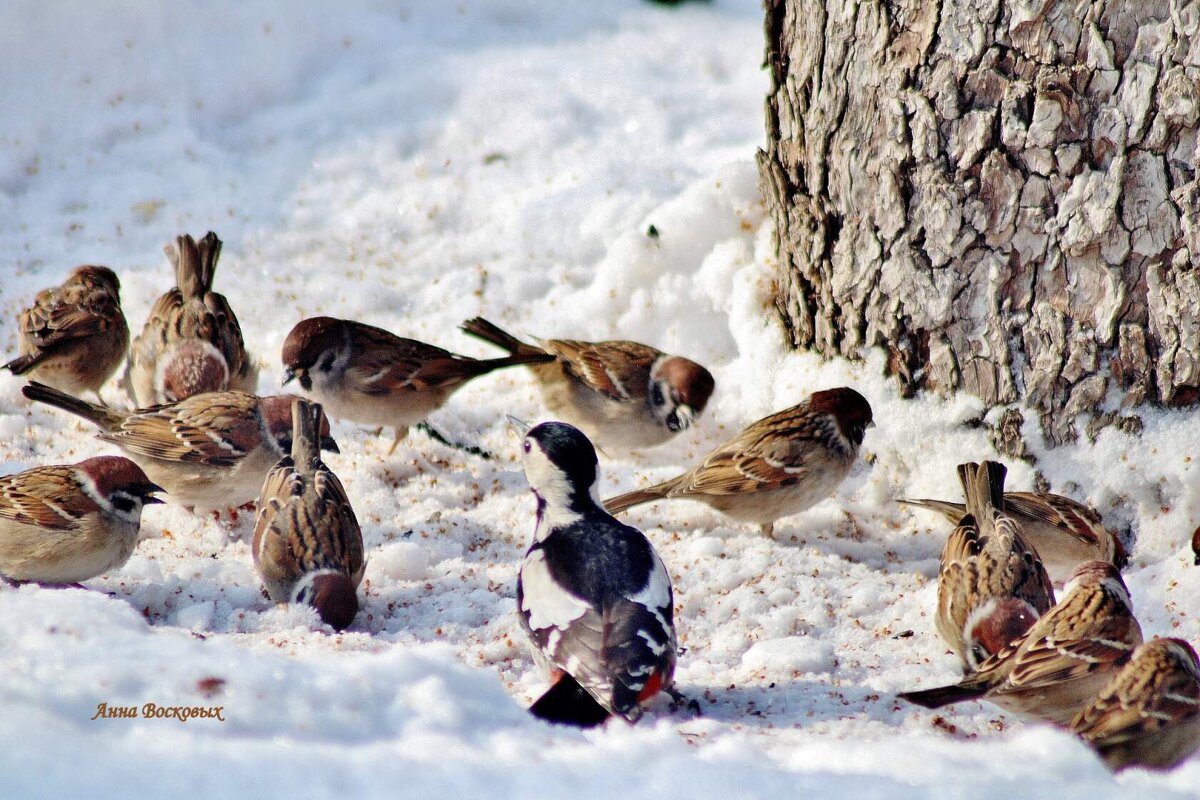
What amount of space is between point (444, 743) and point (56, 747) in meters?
0.89

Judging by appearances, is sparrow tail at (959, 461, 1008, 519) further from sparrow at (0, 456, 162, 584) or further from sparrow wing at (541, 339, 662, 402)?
sparrow at (0, 456, 162, 584)

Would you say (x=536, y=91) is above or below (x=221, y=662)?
→ above

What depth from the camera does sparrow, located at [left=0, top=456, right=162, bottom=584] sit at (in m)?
4.66

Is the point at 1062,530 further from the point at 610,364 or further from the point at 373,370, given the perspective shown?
the point at 373,370

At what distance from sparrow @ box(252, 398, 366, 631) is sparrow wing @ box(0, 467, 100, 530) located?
2.20ft

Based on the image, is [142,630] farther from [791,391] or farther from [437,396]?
[791,391]

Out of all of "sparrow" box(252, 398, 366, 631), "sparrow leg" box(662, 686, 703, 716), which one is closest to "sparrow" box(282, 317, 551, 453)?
"sparrow" box(252, 398, 366, 631)

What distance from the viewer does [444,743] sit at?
10.2 ft

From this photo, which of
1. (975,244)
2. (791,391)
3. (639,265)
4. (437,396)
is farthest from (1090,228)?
(437,396)

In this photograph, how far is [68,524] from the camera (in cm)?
466

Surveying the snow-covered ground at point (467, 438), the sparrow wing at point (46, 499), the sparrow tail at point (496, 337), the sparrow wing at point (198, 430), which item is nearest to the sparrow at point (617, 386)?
the sparrow tail at point (496, 337)

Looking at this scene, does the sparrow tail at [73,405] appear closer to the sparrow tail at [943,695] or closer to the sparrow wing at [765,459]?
the sparrow wing at [765,459]

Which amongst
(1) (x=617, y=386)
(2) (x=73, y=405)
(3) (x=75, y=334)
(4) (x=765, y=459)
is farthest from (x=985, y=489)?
(3) (x=75, y=334)

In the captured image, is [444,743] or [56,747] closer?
[56,747]
